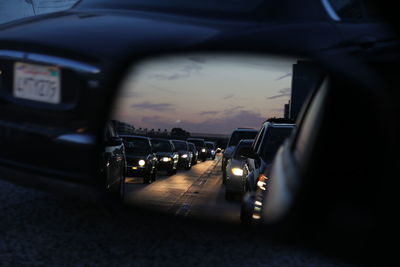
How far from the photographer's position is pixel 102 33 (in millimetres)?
1229

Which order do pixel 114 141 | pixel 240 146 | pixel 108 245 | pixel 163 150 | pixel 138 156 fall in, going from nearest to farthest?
pixel 114 141, pixel 240 146, pixel 138 156, pixel 163 150, pixel 108 245

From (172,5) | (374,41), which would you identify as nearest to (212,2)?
(172,5)

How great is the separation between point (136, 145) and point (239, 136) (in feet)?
1.20

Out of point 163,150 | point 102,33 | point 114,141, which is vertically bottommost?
point 163,150

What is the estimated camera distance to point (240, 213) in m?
1.25

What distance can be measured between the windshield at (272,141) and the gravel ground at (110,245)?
2533 millimetres

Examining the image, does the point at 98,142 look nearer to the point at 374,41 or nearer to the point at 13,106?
the point at 13,106

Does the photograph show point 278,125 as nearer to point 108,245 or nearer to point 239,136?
point 239,136

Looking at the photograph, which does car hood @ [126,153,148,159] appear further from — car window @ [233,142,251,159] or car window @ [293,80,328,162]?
car window @ [293,80,328,162]

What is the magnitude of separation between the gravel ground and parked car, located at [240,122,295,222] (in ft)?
8.22

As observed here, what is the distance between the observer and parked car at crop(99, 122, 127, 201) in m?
1.27

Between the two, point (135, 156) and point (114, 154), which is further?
point (135, 156)

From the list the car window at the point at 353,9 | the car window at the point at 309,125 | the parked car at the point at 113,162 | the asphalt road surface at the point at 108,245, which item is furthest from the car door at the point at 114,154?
the asphalt road surface at the point at 108,245

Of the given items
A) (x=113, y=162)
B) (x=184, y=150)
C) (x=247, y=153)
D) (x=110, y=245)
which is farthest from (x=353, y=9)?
(x=110, y=245)
